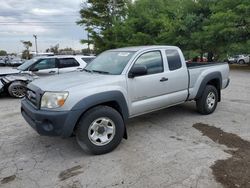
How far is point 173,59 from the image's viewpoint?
5598mm

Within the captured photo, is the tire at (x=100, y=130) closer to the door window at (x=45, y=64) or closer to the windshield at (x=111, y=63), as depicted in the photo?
the windshield at (x=111, y=63)

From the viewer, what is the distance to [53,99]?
3953 millimetres

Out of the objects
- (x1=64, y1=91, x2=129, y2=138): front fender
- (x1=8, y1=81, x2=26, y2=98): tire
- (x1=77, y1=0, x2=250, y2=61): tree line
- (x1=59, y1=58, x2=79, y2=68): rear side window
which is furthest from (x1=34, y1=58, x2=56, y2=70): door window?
(x1=77, y1=0, x2=250, y2=61): tree line

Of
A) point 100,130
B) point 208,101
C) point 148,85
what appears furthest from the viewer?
point 208,101

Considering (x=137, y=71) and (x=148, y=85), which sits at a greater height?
(x=137, y=71)

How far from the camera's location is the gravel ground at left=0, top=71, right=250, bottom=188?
348 cm

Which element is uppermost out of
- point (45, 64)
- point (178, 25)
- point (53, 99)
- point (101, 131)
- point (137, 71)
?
point (178, 25)

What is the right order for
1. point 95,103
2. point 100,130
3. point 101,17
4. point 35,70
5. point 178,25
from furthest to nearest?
point 101,17
point 178,25
point 35,70
point 100,130
point 95,103

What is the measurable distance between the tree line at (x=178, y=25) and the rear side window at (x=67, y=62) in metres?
→ 11.5

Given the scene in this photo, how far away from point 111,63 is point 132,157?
6.34ft

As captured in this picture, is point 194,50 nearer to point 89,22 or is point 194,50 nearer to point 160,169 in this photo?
point 89,22

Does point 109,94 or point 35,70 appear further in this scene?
point 35,70

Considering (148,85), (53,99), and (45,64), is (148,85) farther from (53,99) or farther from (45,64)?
(45,64)

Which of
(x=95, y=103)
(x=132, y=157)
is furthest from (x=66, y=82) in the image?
(x=132, y=157)
